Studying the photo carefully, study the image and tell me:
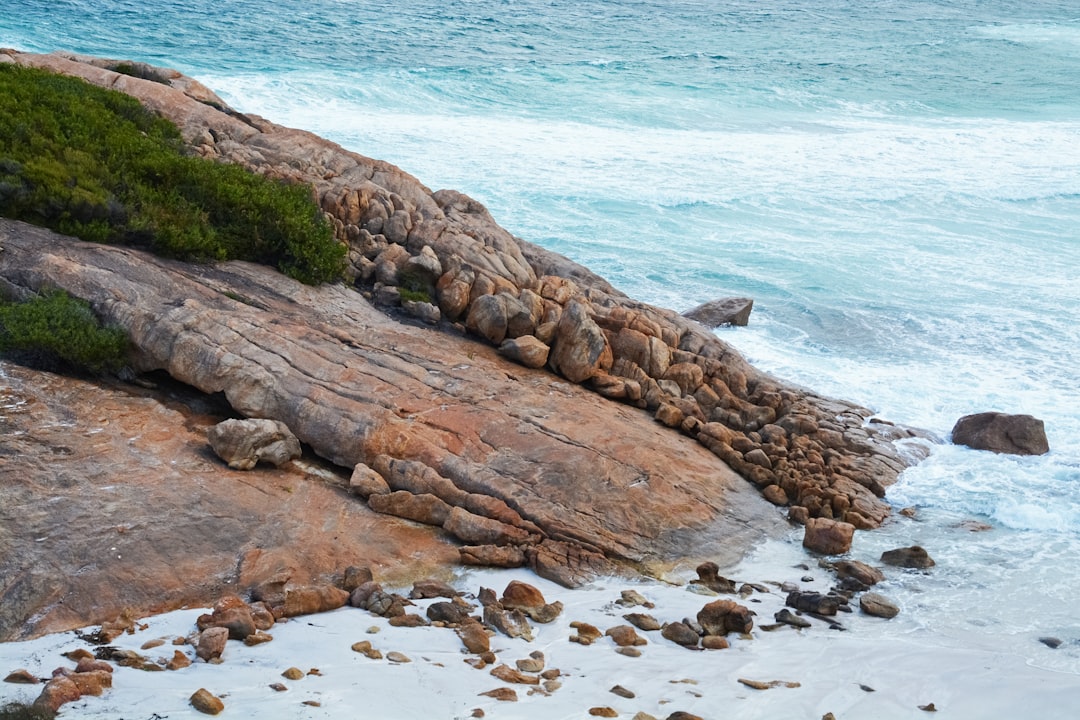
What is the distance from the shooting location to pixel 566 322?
1375 centimetres

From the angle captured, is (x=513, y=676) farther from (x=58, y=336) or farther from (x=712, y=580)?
(x=58, y=336)

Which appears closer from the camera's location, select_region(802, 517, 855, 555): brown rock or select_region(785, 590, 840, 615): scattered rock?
select_region(785, 590, 840, 615): scattered rock

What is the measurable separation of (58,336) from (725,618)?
23.1ft

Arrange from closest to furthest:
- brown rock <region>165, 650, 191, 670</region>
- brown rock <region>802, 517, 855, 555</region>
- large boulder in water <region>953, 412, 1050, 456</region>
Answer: brown rock <region>165, 650, 191, 670</region> → brown rock <region>802, 517, 855, 555</region> → large boulder in water <region>953, 412, 1050, 456</region>

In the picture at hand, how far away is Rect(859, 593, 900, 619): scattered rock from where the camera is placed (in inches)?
402

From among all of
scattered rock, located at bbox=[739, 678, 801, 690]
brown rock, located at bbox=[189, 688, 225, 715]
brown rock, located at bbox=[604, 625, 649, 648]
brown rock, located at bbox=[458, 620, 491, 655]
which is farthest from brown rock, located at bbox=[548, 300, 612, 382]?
brown rock, located at bbox=[189, 688, 225, 715]

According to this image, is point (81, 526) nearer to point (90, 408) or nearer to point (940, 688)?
point (90, 408)

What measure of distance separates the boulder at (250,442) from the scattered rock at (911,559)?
636 centimetres

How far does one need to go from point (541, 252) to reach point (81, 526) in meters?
8.69

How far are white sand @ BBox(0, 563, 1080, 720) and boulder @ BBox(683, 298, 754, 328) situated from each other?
33.9 feet

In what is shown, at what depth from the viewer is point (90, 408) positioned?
10703 mm

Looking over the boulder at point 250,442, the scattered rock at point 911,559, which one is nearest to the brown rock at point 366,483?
the boulder at point 250,442

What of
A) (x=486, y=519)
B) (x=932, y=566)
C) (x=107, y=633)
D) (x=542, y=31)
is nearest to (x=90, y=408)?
(x=107, y=633)

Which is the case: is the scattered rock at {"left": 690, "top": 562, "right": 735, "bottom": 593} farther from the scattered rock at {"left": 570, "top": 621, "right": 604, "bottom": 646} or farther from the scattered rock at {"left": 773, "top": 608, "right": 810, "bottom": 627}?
the scattered rock at {"left": 570, "top": 621, "right": 604, "bottom": 646}
